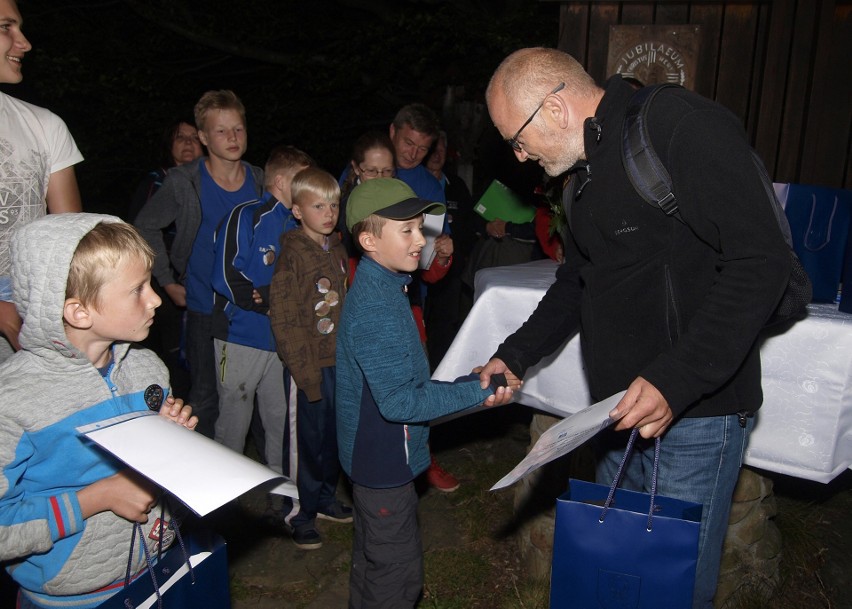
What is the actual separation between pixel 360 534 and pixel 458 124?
467 centimetres

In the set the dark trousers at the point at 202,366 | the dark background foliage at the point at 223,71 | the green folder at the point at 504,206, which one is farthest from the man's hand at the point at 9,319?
the dark background foliage at the point at 223,71

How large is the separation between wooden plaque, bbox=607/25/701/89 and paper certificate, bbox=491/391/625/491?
2511 millimetres

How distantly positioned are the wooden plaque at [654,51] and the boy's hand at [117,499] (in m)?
3.16

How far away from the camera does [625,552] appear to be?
1800mm

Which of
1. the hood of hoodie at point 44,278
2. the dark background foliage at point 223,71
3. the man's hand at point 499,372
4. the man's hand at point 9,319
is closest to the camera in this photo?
the hood of hoodie at point 44,278

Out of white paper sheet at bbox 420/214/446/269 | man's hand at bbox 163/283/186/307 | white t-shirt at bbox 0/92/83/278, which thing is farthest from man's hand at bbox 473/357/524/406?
man's hand at bbox 163/283/186/307

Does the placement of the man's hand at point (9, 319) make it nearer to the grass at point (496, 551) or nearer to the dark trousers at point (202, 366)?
the dark trousers at point (202, 366)

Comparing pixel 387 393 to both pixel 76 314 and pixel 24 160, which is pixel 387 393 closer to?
pixel 76 314

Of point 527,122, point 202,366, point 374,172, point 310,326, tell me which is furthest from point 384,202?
point 202,366

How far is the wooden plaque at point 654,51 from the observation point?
3.74 m

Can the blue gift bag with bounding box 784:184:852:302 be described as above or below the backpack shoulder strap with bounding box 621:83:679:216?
below

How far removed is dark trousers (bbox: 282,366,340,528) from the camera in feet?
11.3

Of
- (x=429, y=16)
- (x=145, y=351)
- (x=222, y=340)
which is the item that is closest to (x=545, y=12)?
(x=429, y=16)

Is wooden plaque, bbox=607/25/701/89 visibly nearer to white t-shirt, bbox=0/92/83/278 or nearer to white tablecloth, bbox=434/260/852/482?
white tablecloth, bbox=434/260/852/482
